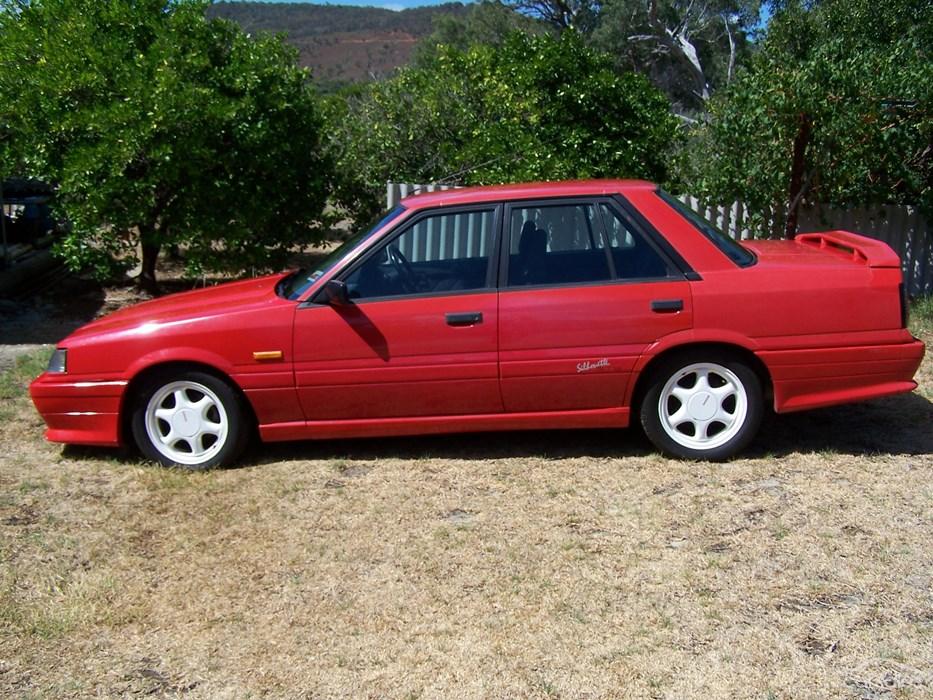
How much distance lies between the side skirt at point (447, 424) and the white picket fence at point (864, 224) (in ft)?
18.3

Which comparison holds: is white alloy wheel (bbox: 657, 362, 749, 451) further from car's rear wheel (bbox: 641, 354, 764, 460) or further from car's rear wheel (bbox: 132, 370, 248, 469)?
car's rear wheel (bbox: 132, 370, 248, 469)

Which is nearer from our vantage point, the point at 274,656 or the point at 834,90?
the point at 274,656

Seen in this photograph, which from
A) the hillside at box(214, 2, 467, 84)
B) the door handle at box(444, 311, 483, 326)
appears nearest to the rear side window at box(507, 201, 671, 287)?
the door handle at box(444, 311, 483, 326)

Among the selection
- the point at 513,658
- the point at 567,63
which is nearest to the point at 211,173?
the point at 567,63

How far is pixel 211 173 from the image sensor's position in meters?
9.91

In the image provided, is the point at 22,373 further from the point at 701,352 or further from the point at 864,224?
the point at 864,224

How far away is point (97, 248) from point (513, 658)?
7826 mm

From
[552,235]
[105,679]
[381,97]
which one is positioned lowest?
[105,679]

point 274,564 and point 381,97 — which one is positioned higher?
point 381,97

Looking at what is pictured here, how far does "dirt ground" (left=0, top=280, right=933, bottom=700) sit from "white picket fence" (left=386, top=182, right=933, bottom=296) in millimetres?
5003

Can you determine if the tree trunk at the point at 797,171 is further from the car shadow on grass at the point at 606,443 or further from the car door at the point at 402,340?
the car door at the point at 402,340

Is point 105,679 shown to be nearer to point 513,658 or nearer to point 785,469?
point 513,658

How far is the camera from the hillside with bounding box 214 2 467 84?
226 feet

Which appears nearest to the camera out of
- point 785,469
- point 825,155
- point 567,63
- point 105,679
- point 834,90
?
point 105,679
